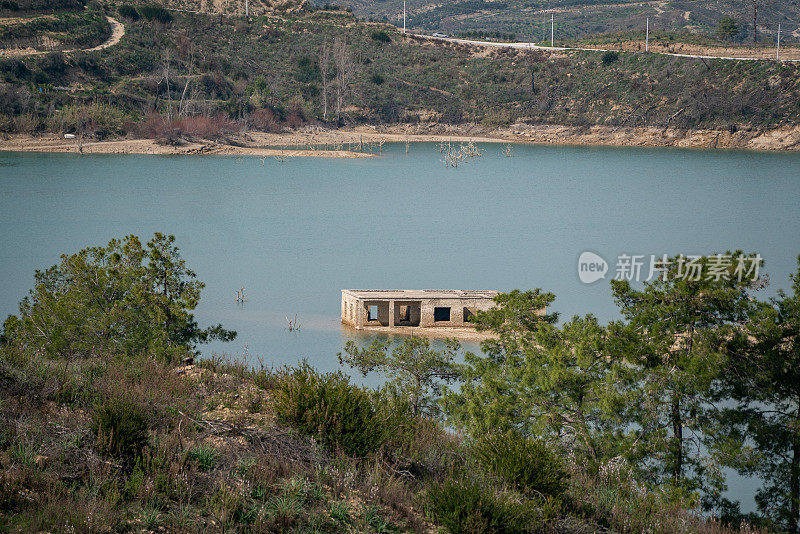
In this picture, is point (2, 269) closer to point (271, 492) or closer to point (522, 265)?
point (522, 265)

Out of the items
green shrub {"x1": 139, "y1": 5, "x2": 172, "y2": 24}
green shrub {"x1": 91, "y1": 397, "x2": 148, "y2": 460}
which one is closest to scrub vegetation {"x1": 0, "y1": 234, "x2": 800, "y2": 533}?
green shrub {"x1": 91, "y1": 397, "x2": 148, "y2": 460}

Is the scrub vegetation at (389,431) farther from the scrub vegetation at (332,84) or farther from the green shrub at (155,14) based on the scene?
the green shrub at (155,14)

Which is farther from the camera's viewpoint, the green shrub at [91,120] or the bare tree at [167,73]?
the bare tree at [167,73]

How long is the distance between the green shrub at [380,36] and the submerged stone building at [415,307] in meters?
87.9

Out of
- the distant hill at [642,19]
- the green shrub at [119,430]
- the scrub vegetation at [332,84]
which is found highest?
the distant hill at [642,19]

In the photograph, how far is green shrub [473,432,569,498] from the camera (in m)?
7.97

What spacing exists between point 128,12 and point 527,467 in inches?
4163

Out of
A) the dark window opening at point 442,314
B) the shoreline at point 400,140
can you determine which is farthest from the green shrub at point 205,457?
the shoreline at point 400,140

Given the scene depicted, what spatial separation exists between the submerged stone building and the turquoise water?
3.31 ft

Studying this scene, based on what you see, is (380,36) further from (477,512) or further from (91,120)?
(477,512)

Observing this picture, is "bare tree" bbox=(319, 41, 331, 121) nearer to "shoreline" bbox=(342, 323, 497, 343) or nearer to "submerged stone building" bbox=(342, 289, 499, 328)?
"submerged stone building" bbox=(342, 289, 499, 328)

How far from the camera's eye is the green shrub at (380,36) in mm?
114250

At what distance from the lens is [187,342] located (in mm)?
17828

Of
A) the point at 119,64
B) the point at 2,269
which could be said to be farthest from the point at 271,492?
the point at 119,64
